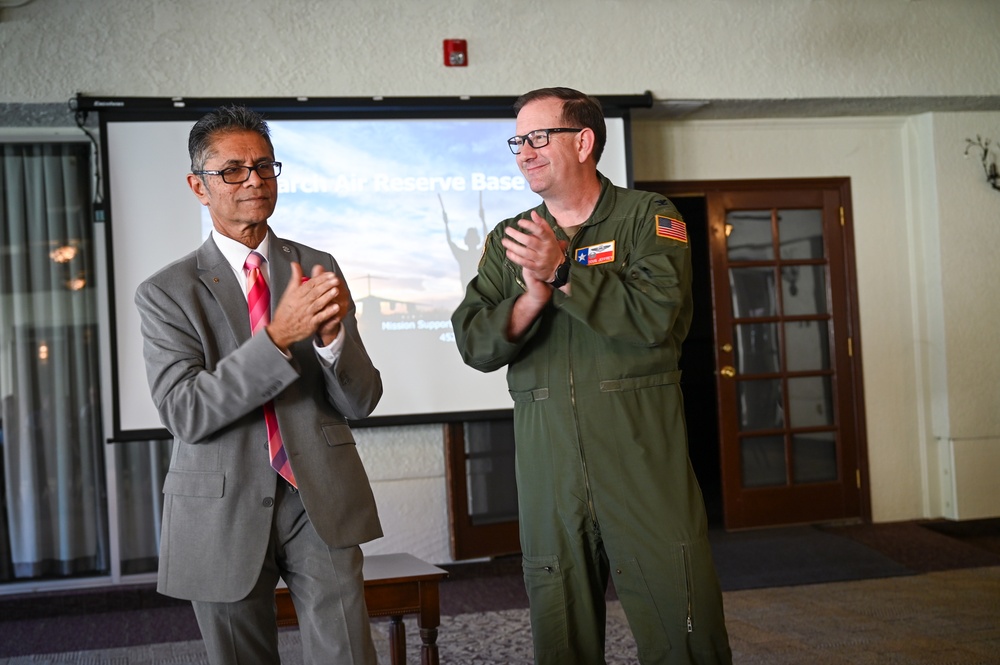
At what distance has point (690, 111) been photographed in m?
5.33

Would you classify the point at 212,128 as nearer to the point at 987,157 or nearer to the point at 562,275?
the point at 562,275

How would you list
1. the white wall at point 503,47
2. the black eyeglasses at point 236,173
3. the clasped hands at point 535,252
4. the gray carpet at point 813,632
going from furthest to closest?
the white wall at point 503,47 → the gray carpet at point 813,632 → the clasped hands at point 535,252 → the black eyeglasses at point 236,173

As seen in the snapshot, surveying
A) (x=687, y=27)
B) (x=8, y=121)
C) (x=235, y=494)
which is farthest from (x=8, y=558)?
(x=687, y=27)

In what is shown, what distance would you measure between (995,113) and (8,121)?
544 cm

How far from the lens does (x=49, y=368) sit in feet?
16.0

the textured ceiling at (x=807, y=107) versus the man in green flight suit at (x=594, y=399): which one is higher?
the textured ceiling at (x=807, y=107)

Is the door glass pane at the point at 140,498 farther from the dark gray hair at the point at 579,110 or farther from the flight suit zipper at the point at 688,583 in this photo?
the flight suit zipper at the point at 688,583

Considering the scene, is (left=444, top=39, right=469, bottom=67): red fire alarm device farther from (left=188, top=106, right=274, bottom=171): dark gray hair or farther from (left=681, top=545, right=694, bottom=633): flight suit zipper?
(left=681, top=545, right=694, bottom=633): flight suit zipper

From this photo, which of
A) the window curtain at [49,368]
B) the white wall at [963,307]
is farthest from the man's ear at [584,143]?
the white wall at [963,307]

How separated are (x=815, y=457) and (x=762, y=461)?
343 millimetres

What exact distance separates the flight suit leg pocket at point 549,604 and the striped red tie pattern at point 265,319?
650 mm

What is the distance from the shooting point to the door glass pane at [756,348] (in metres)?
5.71

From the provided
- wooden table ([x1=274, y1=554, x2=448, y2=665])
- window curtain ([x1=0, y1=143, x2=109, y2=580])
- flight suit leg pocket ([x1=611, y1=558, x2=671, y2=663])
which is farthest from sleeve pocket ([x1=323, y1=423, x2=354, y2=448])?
window curtain ([x1=0, y1=143, x2=109, y2=580])

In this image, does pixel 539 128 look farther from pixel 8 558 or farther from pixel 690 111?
pixel 8 558
